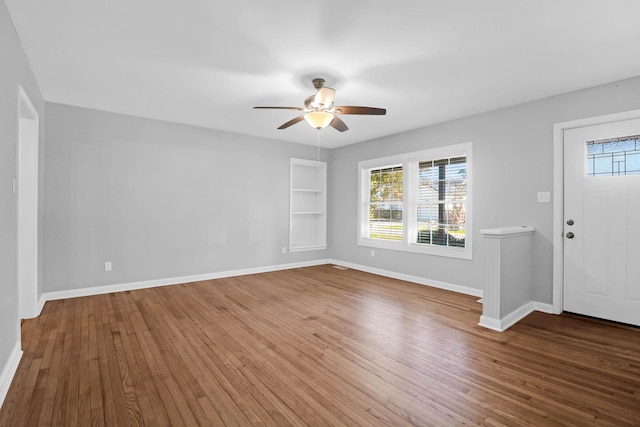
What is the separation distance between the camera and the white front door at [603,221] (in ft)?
10.3

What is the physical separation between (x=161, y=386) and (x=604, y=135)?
470cm

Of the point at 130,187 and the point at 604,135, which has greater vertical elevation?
the point at 604,135

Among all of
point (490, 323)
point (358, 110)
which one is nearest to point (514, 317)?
point (490, 323)

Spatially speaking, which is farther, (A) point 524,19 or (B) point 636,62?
(B) point 636,62

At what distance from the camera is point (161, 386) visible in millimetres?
2053

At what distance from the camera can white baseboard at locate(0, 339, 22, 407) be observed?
6.27 feet

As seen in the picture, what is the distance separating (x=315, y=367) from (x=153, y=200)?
3683mm

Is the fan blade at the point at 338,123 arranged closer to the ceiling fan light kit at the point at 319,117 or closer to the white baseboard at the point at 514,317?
the ceiling fan light kit at the point at 319,117

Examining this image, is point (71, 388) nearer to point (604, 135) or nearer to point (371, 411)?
point (371, 411)

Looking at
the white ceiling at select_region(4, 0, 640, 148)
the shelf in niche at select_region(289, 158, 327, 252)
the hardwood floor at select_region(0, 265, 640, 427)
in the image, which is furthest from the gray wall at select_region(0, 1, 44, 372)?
the shelf in niche at select_region(289, 158, 327, 252)

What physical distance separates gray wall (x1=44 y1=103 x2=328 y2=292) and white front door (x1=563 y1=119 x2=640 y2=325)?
4.39 m

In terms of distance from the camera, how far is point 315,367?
2320 mm

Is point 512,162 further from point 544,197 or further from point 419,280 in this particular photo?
point 419,280

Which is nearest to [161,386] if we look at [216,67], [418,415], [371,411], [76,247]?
[371,411]
